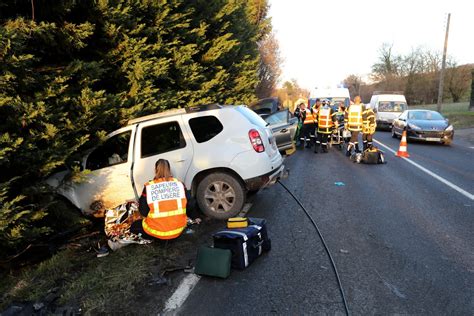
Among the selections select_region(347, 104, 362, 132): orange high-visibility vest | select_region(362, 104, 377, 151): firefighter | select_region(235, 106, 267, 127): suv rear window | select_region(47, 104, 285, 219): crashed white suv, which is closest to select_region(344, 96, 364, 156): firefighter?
select_region(347, 104, 362, 132): orange high-visibility vest

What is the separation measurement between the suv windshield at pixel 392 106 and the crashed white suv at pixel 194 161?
65.0 ft

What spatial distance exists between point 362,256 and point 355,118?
27.0 feet

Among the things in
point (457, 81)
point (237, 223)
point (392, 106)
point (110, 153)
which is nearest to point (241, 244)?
point (237, 223)

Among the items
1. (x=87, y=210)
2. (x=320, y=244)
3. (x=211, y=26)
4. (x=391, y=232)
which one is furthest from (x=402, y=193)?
(x=211, y=26)

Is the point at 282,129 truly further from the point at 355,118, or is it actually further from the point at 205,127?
the point at 205,127

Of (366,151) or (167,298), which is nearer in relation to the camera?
(167,298)

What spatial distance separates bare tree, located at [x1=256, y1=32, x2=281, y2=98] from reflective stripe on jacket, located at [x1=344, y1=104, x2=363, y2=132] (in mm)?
16495

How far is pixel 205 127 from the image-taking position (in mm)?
6047

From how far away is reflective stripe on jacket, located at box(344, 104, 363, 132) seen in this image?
1193cm

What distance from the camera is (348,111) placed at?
12.4 metres

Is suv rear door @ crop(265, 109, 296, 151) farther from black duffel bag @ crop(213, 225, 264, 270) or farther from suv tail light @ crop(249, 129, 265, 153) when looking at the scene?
black duffel bag @ crop(213, 225, 264, 270)

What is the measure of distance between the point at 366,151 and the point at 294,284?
805cm

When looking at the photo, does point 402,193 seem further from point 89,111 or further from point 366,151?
point 89,111

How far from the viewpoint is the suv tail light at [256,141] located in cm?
596
